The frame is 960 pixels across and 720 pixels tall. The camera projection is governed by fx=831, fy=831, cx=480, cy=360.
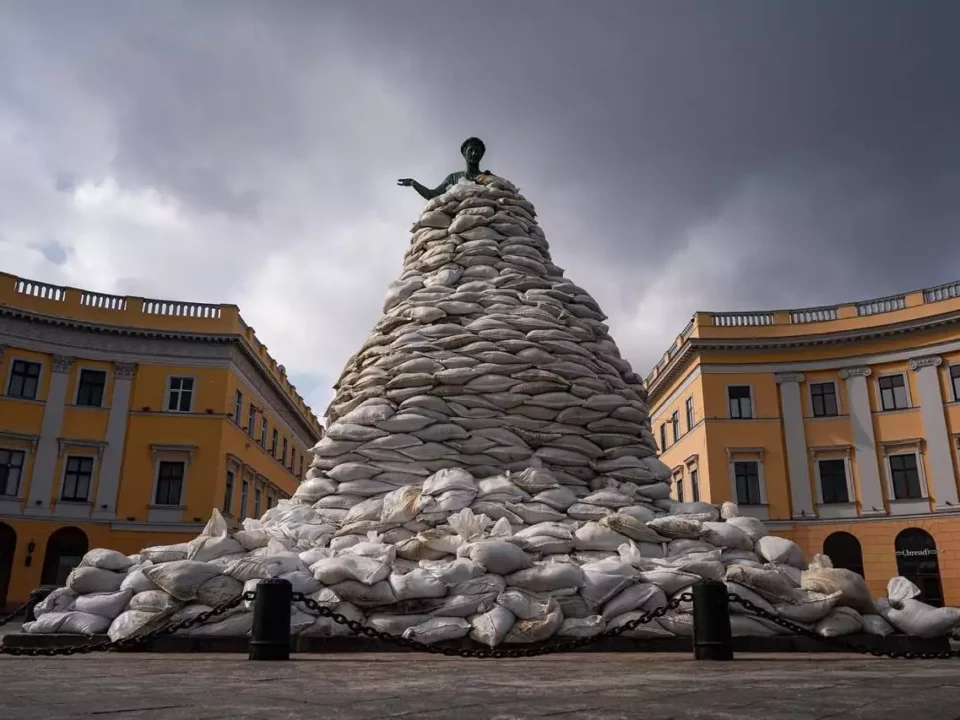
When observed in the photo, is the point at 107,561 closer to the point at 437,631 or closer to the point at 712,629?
the point at 437,631

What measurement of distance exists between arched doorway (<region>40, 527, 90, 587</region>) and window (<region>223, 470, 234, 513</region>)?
3660 mm

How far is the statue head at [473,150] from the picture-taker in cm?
1063

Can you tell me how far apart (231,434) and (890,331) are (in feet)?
63.4

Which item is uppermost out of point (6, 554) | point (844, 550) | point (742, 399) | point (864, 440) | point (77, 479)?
point (742, 399)

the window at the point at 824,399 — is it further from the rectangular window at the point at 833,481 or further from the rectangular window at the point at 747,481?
the rectangular window at the point at 747,481

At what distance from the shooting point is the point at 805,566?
636 cm

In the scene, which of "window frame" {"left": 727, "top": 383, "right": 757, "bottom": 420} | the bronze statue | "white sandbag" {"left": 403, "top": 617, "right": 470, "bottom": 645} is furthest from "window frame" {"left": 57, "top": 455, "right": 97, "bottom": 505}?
"white sandbag" {"left": 403, "top": 617, "right": 470, "bottom": 645}

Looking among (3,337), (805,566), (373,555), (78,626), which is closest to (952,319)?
(805,566)

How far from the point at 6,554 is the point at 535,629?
19.8 meters

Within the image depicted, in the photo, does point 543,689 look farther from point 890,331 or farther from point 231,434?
point 890,331

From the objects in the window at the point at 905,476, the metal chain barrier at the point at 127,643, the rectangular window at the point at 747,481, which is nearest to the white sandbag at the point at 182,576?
the metal chain barrier at the point at 127,643

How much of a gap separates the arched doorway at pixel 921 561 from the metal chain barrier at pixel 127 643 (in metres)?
21.4

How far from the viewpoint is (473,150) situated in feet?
34.9

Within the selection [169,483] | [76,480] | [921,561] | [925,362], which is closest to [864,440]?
[925,362]
